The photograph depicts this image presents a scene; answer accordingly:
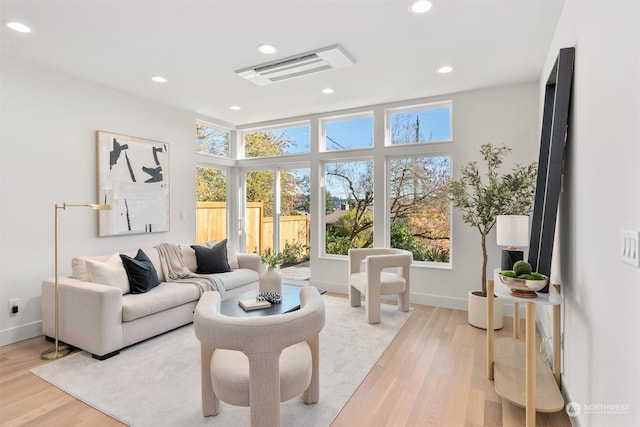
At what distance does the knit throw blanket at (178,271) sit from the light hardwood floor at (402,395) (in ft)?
4.13

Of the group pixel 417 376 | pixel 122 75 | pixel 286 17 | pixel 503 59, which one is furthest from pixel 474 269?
pixel 122 75

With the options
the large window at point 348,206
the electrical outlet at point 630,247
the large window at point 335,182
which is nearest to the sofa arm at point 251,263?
the large window at point 335,182

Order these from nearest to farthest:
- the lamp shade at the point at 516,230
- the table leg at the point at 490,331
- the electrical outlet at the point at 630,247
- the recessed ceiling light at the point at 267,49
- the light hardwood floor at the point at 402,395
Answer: the electrical outlet at the point at 630,247 → the light hardwood floor at the point at 402,395 → the table leg at the point at 490,331 → the lamp shade at the point at 516,230 → the recessed ceiling light at the point at 267,49

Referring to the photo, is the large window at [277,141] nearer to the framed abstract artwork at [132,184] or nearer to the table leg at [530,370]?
the framed abstract artwork at [132,184]

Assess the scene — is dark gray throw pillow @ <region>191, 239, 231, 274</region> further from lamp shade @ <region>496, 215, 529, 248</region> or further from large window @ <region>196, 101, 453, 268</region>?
lamp shade @ <region>496, 215, 529, 248</region>

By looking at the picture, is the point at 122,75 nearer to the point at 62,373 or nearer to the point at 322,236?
the point at 62,373

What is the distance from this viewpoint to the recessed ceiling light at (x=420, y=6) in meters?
2.25

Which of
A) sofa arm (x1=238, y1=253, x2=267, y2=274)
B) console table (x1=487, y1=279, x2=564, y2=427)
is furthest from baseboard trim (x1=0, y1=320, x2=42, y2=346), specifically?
console table (x1=487, y1=279, x2=564, y2=427)

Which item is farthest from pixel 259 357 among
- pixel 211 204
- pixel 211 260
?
pixel 211 204

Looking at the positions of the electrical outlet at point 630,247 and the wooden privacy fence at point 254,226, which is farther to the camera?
the wooden privacy fence at point 254,226

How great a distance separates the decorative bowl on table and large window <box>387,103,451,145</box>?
2701 mm

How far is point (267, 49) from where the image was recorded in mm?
2926

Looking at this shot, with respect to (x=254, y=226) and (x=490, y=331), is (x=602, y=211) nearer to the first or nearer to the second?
(x=490, y=331)

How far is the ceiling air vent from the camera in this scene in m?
2.97
